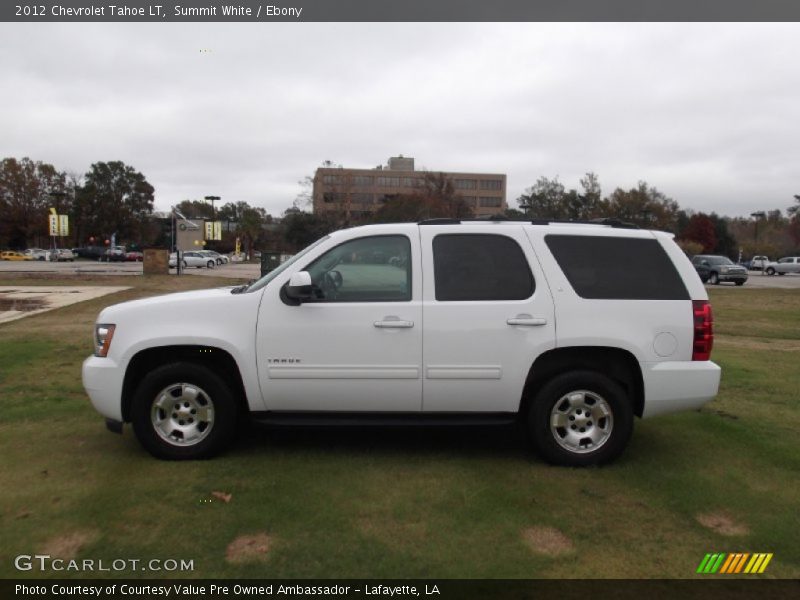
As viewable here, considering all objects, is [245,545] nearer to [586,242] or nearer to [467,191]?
[586,242]

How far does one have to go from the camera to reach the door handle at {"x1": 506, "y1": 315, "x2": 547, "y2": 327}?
4648 millimetres

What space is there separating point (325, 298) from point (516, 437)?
2.17 m

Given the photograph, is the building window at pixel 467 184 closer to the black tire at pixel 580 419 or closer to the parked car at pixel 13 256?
the parked car at pixel 13 256

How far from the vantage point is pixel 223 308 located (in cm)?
473

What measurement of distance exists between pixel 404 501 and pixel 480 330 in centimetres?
132

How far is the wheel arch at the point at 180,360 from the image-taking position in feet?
15.8

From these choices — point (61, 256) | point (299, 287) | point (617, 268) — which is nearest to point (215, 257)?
point (61, 256)

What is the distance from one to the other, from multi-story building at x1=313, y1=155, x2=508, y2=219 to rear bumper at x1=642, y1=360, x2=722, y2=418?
64156 mm

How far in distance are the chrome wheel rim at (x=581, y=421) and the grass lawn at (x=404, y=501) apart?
0.72 ft

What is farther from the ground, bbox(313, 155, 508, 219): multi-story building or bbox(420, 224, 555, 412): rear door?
bbox(313, 155, 508, 219): multi-story building

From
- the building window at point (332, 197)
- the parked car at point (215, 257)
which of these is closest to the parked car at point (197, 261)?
the parked car at point (215, 257)
